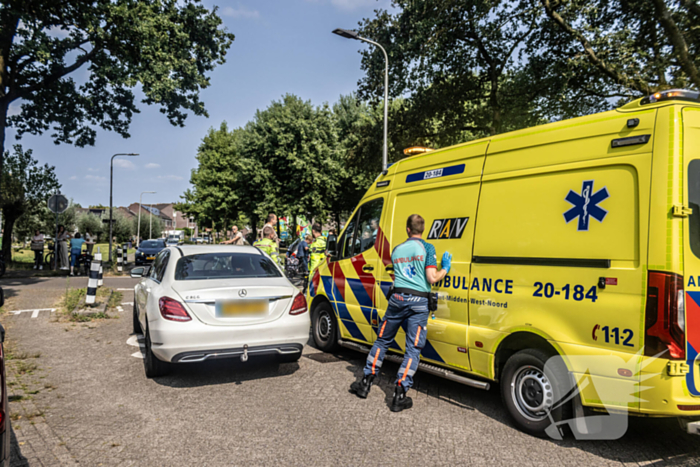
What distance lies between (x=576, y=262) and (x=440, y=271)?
51.3 inches

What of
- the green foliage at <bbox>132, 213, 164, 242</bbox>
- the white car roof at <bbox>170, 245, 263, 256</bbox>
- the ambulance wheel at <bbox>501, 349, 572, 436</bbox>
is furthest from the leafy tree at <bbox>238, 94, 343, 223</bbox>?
the green foliage at <bbox>132, 213, 164, 242</bbox>

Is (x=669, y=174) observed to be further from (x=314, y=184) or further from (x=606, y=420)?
(x=314, y=184)

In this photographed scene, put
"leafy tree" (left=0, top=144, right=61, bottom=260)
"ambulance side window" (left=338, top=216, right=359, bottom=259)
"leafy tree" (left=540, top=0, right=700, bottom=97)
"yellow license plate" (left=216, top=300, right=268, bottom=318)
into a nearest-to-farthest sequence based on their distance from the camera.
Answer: "yellow license plate" (left=216, top=300, right=268, bottom=318) < "ambulance side window" (left=338, top=216, right=359, bottom=259) < "leafy tree" (left=540, top=0, right=700, bottom=97) < "leafy tree" (left=0, top=144, right=61, bottom=260)

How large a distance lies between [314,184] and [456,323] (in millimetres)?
25002

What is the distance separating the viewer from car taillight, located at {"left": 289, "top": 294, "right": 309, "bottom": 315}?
17.9 feet

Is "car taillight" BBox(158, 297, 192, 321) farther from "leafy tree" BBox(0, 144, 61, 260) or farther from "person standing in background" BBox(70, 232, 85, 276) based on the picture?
"leafy tree" BBox(0, 144, 61, 260)

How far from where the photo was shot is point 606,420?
364cm

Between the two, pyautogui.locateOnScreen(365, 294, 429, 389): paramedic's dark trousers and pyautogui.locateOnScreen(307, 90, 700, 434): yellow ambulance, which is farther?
pyautogui.locateOnScreen(365, 294, 429, 389): paramedic's dark trousers

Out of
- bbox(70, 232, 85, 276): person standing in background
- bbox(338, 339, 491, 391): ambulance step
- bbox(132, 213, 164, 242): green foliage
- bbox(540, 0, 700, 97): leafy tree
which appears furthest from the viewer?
bbox(132, 213, 164, 242): green foliage

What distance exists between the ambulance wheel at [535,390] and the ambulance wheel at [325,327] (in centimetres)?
289

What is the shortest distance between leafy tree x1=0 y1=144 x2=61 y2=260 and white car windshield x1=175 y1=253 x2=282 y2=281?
22276mm

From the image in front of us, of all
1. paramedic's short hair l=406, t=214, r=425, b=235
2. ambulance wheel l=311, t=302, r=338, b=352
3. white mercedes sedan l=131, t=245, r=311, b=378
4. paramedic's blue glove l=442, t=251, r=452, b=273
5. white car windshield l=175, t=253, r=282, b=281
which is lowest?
ambulance wheel l=311, t=302, r=338, b=352

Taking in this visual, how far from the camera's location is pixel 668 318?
3084 mm

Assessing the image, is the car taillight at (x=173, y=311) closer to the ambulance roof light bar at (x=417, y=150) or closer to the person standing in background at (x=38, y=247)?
the ambulance roof light bar at (x=417, y=150)
